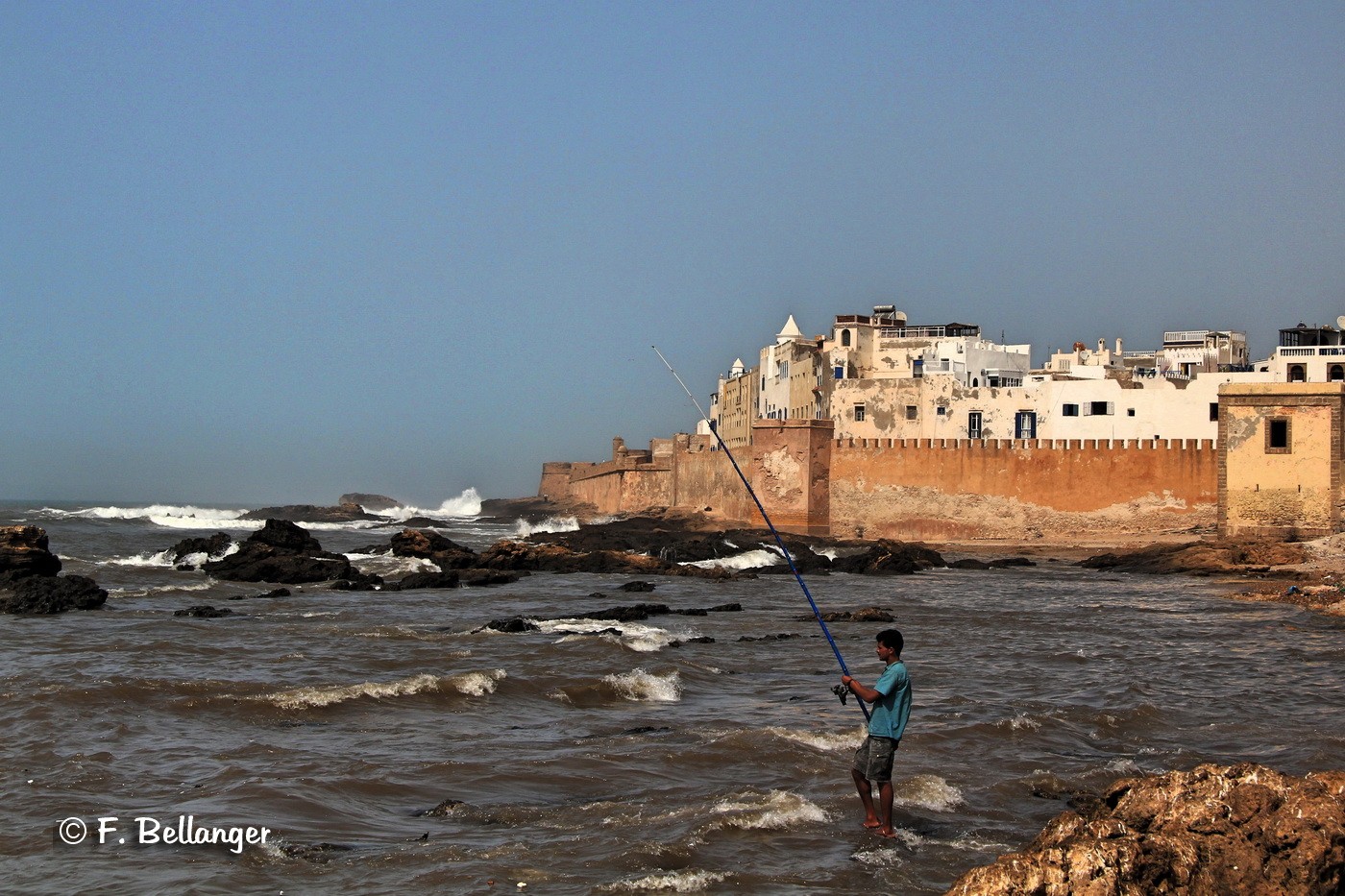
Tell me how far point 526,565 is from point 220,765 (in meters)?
17.0

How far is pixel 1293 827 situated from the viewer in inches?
164

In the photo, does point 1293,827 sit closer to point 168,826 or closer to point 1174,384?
point 168,826

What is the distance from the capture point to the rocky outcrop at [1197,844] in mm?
3873

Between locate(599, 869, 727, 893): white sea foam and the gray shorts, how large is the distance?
100 cm

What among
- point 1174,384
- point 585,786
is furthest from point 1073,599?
point 1174,384

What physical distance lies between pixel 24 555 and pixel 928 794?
49.7 ft

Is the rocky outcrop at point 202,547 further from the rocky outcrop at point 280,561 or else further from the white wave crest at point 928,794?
the white wave crest at point 928,794

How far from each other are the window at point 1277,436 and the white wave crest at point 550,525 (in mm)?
27126

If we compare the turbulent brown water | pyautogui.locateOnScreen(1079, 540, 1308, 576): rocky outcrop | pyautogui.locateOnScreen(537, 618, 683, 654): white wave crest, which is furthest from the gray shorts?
pyautogui.locateOnScreen(1079, 540, 1308, 576): rocky outcrop

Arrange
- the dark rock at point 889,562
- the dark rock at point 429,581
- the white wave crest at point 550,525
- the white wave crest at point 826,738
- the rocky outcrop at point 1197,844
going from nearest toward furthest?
1. the rocky outcrop at point 1197,844
2. the white wave crest at point 826,738
3. the dark rock at point 429,581
4. the dark rock at point 889,562
5. the white wave crest at point 550,525

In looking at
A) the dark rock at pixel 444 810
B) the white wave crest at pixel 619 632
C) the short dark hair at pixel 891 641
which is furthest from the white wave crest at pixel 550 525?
the short dark hair at pixel 891 641

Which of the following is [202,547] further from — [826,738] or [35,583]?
[826,738]

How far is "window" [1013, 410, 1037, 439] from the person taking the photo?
1458 inches

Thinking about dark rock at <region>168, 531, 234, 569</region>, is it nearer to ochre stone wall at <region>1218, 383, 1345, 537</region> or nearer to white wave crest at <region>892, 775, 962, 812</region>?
ochre stone wall at <region>1218, 383, 1345, 537</region>
